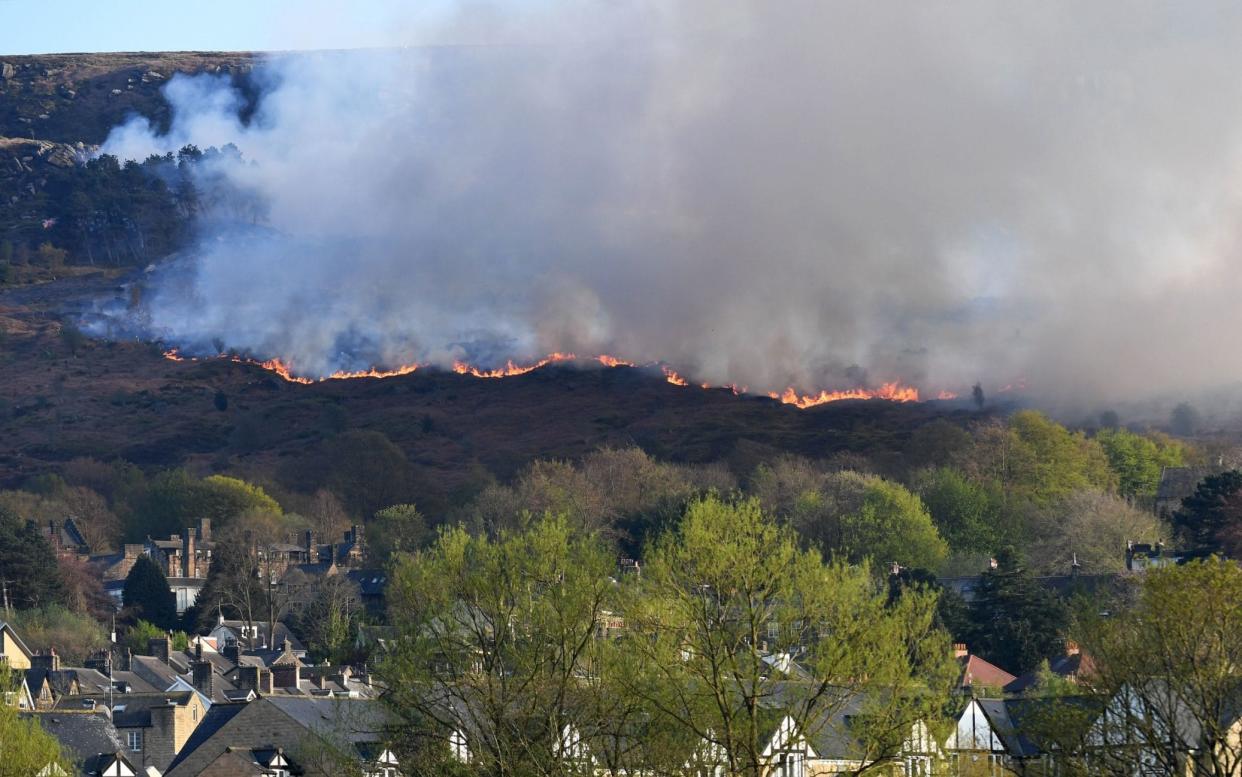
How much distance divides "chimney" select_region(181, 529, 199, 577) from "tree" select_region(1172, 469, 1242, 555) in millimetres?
72178

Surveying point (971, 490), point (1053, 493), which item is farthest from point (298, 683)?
point (1053, 493)

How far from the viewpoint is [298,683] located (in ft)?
305

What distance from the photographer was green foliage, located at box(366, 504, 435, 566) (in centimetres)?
15438

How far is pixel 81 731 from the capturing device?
72.8 meters

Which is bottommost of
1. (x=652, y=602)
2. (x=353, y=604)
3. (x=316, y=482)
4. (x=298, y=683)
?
(x=652, y=602)

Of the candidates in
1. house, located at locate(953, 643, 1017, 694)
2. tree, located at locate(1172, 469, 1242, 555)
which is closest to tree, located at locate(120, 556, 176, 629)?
house, located at locate(953, 643, 1017, 694)

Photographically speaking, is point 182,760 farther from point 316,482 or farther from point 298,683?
point 316,482

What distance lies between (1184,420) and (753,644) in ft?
503

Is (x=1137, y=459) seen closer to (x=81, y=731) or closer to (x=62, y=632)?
(x=62, y=632)

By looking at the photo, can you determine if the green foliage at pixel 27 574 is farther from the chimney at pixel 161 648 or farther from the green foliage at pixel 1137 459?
the green foliage at pixel 1137 459

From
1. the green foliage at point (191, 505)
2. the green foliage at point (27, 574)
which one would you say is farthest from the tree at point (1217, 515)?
the green foliage at point (191, 505)

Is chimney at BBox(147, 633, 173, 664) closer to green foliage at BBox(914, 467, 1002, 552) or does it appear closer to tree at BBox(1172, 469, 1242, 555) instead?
green foliage at BBox(914, 467, 1002, 552)

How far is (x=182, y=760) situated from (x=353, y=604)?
71105 millimetres

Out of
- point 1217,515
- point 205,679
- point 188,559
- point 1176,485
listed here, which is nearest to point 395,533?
point 188,559
